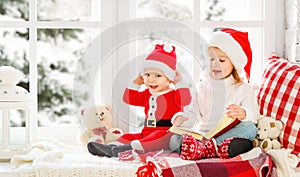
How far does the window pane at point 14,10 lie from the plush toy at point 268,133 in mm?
2579

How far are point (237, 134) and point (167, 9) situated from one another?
1.34 meters

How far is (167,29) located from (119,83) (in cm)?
32

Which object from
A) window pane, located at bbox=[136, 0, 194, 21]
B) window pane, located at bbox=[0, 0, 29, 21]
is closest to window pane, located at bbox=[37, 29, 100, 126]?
window pane, located at bbox=[0, 0, 29, 21]

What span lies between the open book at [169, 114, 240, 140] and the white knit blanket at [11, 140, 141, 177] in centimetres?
25

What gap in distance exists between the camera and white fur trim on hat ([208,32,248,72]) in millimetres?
2291

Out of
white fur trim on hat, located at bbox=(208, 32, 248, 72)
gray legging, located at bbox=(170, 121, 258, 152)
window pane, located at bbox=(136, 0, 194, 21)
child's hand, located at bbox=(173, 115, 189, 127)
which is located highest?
window pane, located at bbox=(136, 0, 194, 21)

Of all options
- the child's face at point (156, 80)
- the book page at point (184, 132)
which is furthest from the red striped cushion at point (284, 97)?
the child's face at point (156, 80)

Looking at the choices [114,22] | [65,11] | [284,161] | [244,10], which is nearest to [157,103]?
[114,22]

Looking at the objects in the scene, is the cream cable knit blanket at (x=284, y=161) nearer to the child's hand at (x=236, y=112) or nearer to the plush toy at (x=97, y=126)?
the child's hand at (x=236, y=112)

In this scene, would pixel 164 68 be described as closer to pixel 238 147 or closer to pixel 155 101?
pixel 155 101

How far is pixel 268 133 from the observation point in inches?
87.6

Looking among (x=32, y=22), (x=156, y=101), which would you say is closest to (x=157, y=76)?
(x=156, y=101)

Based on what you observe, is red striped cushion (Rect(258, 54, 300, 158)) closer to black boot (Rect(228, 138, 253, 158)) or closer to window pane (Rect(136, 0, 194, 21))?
black boot (Rect(228, 138, 253, 158))

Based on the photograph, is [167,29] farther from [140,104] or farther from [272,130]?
[272,130]
